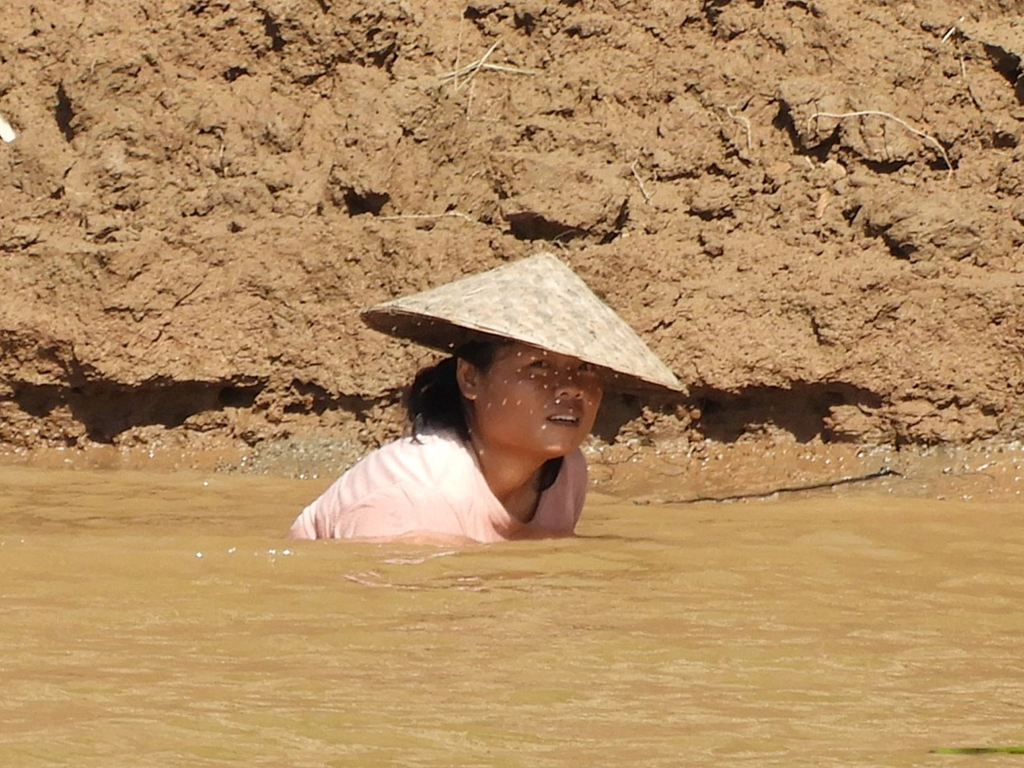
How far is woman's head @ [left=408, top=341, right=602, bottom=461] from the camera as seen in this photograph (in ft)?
14.4

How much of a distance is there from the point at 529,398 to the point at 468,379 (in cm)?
21

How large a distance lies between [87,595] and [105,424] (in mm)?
3163

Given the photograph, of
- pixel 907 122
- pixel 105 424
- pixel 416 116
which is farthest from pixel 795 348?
pixel 105 424

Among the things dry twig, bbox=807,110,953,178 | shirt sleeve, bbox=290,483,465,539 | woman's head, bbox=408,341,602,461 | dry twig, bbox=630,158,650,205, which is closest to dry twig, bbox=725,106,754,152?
dry twig, bbox=807,110,953,178

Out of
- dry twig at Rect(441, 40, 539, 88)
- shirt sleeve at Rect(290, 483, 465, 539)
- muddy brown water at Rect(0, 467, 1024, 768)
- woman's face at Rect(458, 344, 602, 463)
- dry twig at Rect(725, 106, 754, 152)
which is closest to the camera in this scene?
muddy brown water at Rect(0, 467, 1024, 768)

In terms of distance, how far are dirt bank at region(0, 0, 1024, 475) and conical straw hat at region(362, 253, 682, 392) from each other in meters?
1.71

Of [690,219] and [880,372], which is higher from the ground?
[690,219]

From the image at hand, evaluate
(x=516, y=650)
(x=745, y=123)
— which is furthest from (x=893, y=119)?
(x=516, y=650)

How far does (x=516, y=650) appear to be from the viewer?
301cm

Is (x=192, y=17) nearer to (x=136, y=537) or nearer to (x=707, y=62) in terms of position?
(x=707, y=62)

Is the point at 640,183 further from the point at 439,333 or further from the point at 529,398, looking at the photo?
the point at 529,398

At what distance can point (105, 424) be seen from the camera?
21.3 ft

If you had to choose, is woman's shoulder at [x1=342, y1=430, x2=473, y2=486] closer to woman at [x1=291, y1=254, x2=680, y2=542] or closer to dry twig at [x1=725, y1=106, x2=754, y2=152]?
woman at [x1=291, y1=254, x2=680, y2=542]

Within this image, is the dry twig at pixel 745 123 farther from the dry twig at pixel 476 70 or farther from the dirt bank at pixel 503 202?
the dry twig at pixel 476 70
